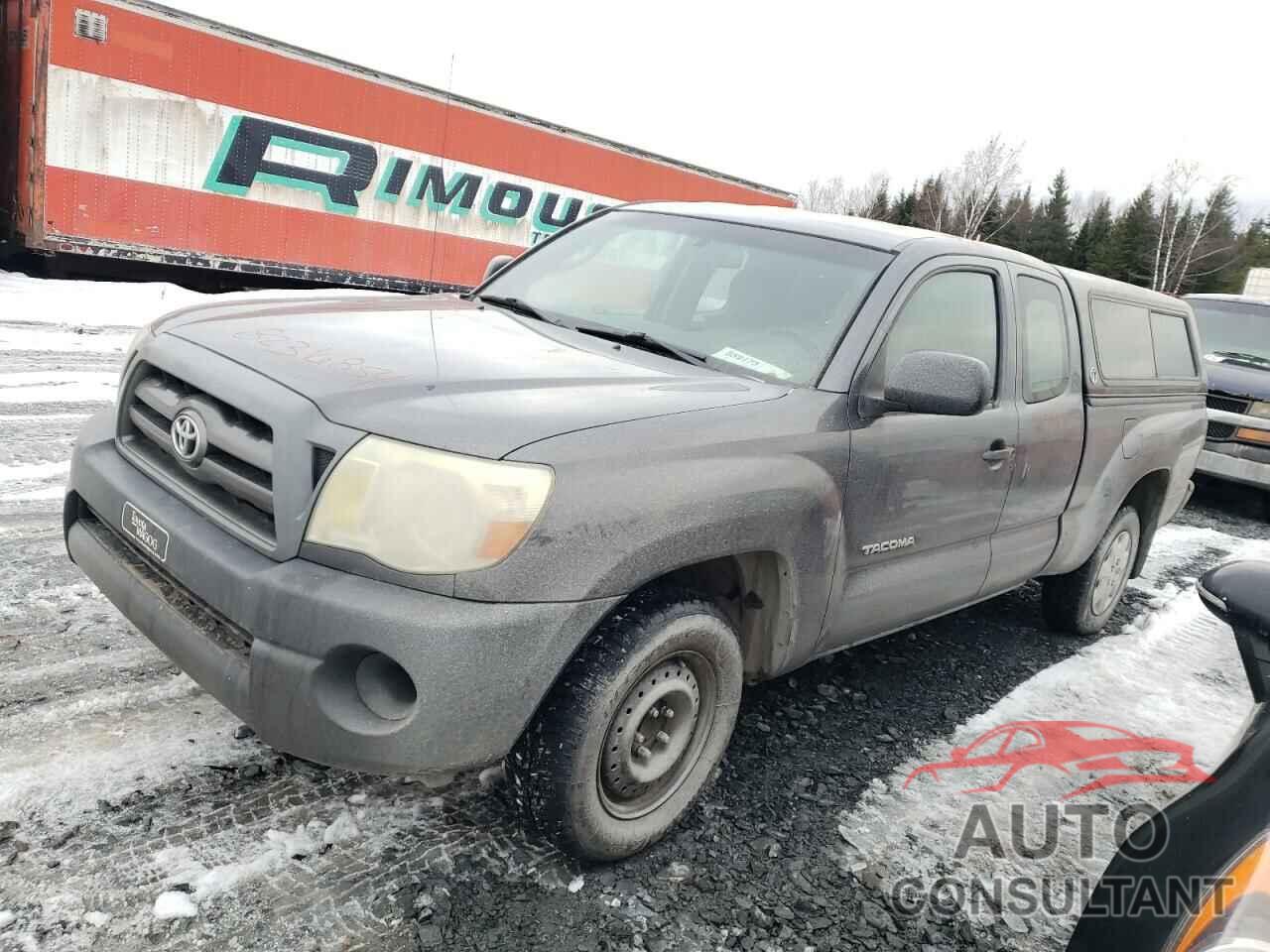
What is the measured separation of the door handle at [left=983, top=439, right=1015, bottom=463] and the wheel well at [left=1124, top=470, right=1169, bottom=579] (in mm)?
1863

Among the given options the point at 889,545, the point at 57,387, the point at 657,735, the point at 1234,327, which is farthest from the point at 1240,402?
the point at 57,387

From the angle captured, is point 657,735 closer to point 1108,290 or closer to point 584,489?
point 584,489

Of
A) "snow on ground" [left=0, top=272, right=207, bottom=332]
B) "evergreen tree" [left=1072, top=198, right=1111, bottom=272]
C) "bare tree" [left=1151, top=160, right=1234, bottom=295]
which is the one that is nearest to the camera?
"snow on ground" [left=0, top=272, right=207, bottom=332]

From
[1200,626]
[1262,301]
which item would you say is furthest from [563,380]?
[1262,301]

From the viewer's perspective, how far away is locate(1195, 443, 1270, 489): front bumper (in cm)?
836

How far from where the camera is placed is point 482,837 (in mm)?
2574

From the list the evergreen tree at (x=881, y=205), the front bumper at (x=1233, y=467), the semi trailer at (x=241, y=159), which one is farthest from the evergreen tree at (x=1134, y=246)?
the front bumper at (x=1233, y=467)

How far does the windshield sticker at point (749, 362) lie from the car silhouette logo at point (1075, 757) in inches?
58.9

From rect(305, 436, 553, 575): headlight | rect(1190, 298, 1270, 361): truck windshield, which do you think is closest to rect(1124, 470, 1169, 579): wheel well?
rect(305, 436, 553, 575): headlight

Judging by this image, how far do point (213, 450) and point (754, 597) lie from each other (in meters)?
1.54

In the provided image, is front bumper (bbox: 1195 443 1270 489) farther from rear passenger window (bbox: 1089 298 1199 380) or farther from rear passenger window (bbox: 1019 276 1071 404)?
rear passenger window (bbox: 1019 276 1071 404)

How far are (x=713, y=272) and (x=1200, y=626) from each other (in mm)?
3909

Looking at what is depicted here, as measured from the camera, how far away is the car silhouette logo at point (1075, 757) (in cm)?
342

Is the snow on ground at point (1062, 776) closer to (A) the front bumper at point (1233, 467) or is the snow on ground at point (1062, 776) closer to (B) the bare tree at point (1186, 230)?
(A) the front bumper at point (1233, 467)
